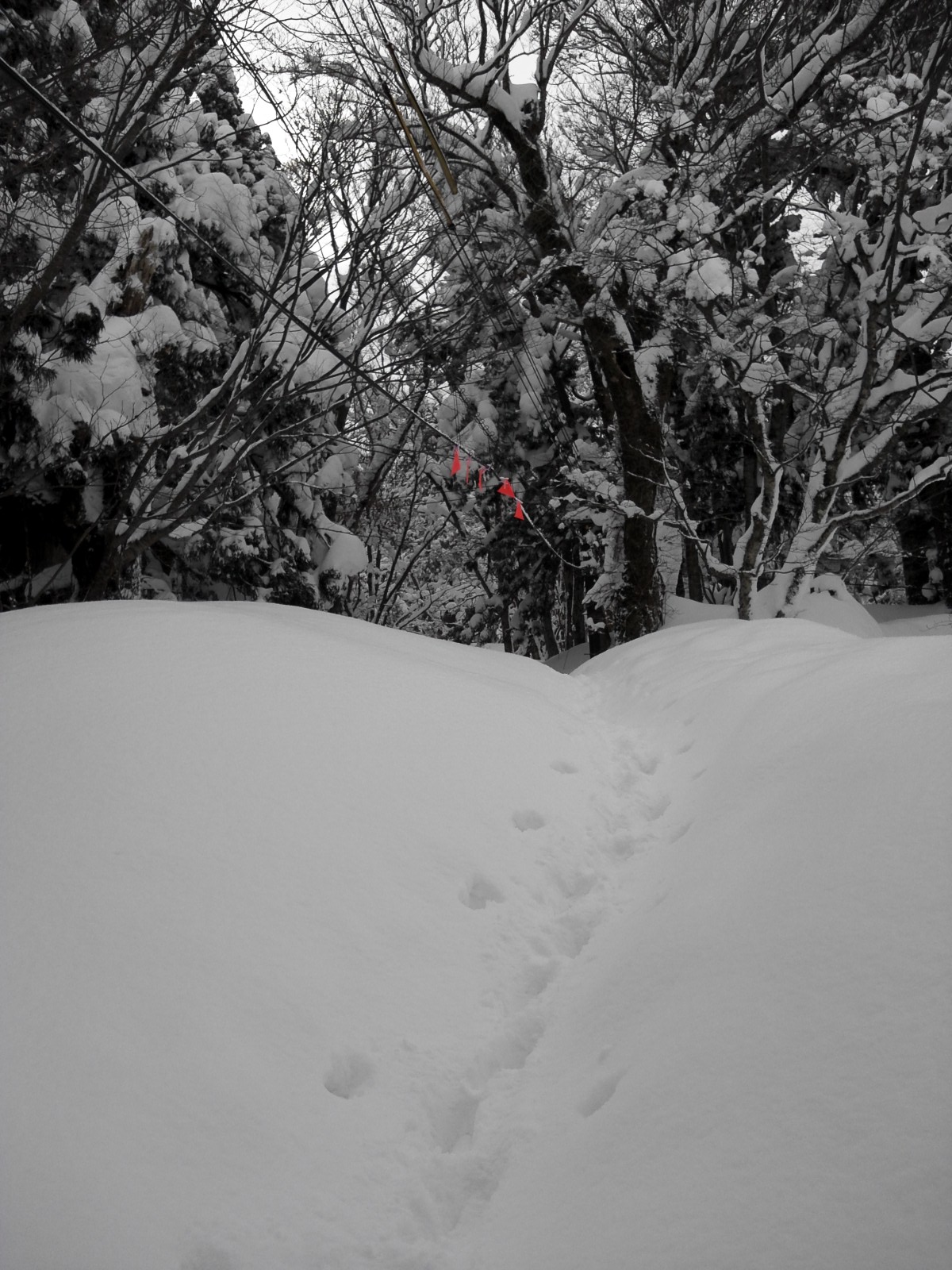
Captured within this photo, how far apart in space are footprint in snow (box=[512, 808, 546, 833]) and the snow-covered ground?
0.01 m

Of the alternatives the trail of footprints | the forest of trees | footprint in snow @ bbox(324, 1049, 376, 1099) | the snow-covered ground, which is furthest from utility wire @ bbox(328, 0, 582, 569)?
footprint in snow @ bbox(324, 1049, 376, 1099)

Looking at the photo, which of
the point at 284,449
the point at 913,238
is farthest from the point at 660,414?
the point at 284,449

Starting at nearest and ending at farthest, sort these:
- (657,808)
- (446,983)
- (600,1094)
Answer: (600,1094), (446,983), (657,808)

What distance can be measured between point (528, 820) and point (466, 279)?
7.42m

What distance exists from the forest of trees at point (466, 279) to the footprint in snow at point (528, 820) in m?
3.00

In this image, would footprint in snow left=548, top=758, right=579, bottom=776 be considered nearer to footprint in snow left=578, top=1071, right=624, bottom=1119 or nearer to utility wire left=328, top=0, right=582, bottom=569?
footprint in snow left=578, top=1071, right=624, bottom=1119

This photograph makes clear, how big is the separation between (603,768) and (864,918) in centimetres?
229

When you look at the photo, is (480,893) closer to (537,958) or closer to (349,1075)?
(537,958)

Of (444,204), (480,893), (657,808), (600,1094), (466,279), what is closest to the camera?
(600,1094)

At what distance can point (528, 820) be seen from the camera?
3438 millimetres

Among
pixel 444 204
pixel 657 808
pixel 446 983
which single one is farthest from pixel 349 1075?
pixel 444 204

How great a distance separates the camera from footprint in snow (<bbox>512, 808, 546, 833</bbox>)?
3385 millimetres

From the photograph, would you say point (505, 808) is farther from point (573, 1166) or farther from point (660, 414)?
point (660, 414)

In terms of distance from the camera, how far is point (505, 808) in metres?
3.41
